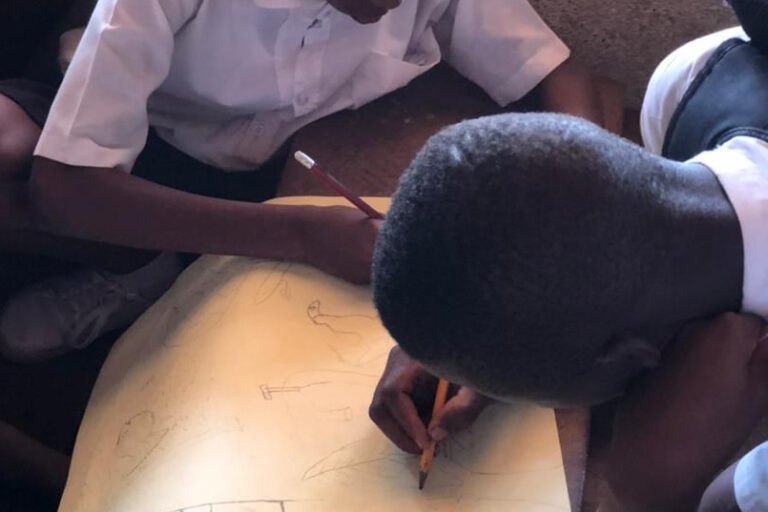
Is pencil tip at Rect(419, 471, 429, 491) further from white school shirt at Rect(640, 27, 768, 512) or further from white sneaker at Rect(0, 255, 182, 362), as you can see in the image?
white sneaker at Rect(0, 255, 182, 362)

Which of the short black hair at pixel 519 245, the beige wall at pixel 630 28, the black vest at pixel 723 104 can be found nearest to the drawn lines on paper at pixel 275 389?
the short black hair at pixel 519 245

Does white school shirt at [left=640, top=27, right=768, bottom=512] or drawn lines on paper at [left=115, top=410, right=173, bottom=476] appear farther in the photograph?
drawn lines on paper at [left=115, top=410, right=173, bottom=476]

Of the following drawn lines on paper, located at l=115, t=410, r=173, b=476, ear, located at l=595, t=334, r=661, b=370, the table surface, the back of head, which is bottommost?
drawn lines on paper, located at l=115, t=410, r=173, b=476

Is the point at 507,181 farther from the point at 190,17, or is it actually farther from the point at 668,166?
the point at 190,17

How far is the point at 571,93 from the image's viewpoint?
2.72 ft

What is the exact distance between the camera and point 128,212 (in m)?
0.73

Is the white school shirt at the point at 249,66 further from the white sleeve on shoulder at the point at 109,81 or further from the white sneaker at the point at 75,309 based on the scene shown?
the white sneaker at the point at 75,309

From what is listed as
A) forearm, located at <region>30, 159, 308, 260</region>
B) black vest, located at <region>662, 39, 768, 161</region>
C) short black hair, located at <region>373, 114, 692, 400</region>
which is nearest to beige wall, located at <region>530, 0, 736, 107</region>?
black vest, located at <region>662, 39, 768, 161</region>

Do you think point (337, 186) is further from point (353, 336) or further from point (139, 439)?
point (139, 439)

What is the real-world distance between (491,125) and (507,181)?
4 centimetres

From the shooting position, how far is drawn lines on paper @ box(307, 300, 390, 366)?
2.19 feet

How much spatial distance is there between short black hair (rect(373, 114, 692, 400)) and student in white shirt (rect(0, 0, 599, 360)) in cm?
27

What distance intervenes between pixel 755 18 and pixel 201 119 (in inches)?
20.4

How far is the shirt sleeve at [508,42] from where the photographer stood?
0.84 metres
